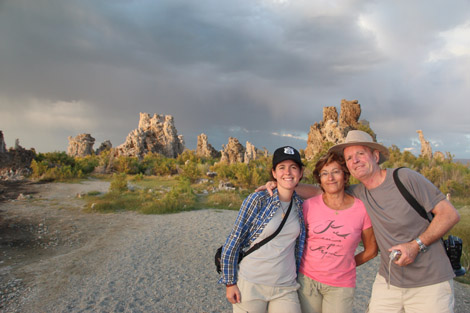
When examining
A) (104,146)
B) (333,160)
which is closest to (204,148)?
(104,146)

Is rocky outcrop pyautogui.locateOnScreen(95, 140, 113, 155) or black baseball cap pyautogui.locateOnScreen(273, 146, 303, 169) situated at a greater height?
rocky outcrop pyautogui.locateOnScreen(95, 140, 113, 155)

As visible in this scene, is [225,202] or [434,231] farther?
[225,202]

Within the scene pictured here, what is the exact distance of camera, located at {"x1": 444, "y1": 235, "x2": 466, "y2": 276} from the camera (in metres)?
2.14

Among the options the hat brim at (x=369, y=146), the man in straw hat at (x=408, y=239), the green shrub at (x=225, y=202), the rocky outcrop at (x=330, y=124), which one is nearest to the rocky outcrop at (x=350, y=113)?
the rocky outcrop at (x=330, y=124)

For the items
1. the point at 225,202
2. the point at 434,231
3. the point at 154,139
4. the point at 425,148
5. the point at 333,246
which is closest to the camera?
the point at 434,231

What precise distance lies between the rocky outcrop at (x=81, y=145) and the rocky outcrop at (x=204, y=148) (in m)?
16.1

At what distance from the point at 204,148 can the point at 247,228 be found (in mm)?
42405

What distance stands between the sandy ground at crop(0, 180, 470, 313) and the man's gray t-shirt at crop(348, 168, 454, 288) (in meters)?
2.59

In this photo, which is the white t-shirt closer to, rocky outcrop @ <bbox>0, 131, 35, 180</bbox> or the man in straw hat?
the man in straw hat

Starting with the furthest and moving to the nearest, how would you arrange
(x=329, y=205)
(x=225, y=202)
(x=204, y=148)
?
(x=204, y=148) → (x=225, y=202) → (x=329, y=205)

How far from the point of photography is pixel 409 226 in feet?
7.02

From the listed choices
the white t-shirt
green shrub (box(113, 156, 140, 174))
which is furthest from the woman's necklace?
green shrub (box(113, 156, 140, 174))

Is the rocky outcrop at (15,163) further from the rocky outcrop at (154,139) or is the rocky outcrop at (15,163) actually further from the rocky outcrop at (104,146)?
the rocky outcrop at (104,146)

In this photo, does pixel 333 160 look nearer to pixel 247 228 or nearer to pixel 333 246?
pixel 333 246
